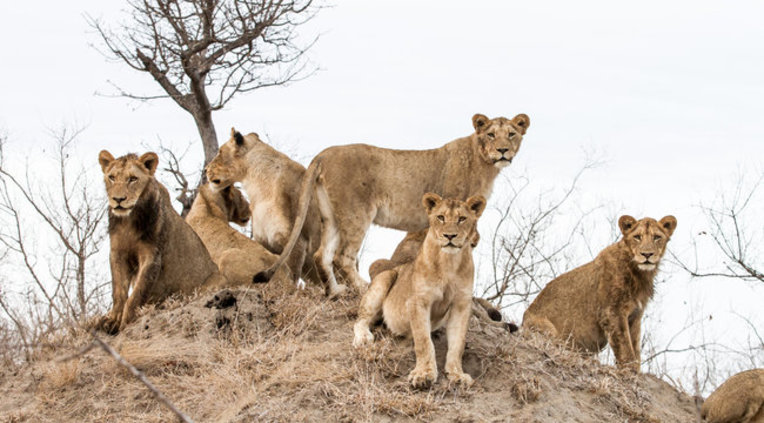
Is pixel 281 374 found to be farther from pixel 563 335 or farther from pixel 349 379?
pixel 563 335

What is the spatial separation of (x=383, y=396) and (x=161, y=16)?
9.36 m

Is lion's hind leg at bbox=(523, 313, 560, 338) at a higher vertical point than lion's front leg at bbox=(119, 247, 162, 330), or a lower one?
lower

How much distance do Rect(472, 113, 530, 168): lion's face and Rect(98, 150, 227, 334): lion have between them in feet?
10.1

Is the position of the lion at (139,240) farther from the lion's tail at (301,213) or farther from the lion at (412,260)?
the lion at (412,260)

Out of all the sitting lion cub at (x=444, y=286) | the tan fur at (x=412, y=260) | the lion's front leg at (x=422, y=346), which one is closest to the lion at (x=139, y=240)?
the tan fur at (x=412, y=260)

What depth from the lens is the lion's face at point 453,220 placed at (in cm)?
649

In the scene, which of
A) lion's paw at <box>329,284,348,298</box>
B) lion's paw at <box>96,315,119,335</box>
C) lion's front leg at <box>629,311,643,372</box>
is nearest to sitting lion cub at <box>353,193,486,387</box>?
lion's paw at <box>329,284,348,298</box>

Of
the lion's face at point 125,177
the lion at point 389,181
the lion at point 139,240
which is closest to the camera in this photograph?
the lion's face at point 125,177

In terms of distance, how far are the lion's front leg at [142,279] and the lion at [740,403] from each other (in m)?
4.98

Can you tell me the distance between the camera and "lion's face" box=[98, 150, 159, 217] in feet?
26.1

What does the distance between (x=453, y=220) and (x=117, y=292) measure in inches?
137

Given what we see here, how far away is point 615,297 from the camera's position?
877 cm

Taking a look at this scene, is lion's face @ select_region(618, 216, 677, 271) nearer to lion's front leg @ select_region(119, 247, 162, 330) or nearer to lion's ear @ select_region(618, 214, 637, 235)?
lion's ear @ select_region(618, 214, 637, 235)

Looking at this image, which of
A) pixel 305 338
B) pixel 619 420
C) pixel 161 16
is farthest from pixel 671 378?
pixel 161 16
